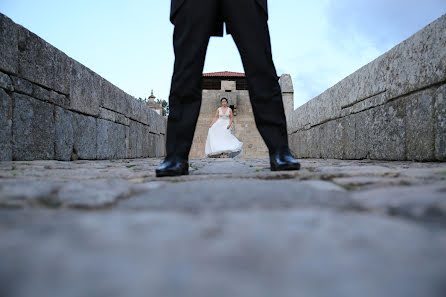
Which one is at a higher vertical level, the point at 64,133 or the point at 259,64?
the point at 259,64

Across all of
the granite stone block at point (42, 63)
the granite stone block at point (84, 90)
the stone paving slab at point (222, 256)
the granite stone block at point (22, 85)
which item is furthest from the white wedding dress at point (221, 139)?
the stone paving slab at point (222, 256)

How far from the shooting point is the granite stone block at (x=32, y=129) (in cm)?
288

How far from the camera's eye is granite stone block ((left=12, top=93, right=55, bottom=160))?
2875 mm

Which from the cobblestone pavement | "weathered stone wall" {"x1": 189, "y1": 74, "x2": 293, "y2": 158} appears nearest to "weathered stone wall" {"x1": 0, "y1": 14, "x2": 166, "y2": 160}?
the cobblestone pavement

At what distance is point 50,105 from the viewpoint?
337 cm

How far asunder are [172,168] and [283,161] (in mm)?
694

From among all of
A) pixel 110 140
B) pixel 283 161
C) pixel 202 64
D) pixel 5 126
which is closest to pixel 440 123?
pixel 283 161

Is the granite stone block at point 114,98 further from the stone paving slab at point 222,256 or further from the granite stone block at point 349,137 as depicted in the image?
the stone paving slab at point 222,256

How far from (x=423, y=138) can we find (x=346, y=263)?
8.81ft

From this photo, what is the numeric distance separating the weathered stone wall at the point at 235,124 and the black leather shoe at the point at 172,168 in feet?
32.8

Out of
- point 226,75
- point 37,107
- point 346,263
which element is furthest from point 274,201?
point 226,75

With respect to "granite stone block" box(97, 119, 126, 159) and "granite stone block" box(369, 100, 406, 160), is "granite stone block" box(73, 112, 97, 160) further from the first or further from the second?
"granite stone block" box(369, 100, 406, 160)

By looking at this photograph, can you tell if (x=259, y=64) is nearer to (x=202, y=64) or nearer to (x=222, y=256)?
(x=202, y=64)

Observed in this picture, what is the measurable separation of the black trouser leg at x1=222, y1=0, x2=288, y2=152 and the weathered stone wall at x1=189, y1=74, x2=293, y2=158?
32.5 ft
